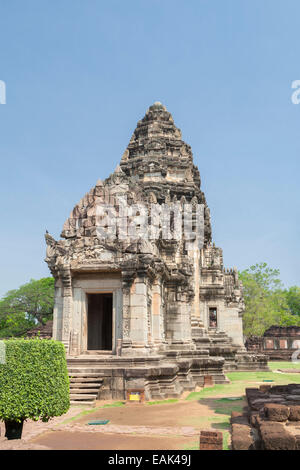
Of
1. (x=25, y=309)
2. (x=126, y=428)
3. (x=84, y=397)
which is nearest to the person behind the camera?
(x=126, y=428)

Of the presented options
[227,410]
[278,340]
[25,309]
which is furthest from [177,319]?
[278,340]

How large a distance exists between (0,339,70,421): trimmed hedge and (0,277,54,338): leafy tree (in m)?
35.2

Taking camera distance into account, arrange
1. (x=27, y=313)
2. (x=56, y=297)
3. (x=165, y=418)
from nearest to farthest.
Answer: (x=165, y=418)
(x=56, y=297)
(x=27, y=313)

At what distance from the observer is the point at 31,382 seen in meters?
7.97

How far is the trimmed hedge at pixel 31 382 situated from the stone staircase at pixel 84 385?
4.29 m

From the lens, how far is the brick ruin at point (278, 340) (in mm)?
49531

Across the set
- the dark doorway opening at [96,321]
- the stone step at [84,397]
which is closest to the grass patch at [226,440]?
the stone step at [84,397]

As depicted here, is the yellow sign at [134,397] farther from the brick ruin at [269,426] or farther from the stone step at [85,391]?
the brick ruin at [269,426]

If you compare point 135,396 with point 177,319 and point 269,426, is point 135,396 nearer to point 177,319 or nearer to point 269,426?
point 177,319

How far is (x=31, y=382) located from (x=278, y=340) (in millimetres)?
47702

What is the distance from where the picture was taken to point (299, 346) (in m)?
50.6

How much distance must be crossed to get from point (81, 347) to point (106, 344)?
13.6 ft
